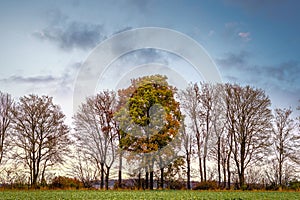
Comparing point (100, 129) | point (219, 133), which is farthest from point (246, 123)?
point (100, 129)

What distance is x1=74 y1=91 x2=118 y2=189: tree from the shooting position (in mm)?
41344

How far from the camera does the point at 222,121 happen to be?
136 ft

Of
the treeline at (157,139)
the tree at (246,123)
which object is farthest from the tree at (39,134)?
the tree at (246,123)

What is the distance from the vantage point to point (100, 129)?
42188 millimetres

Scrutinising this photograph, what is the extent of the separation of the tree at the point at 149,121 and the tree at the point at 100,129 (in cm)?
251

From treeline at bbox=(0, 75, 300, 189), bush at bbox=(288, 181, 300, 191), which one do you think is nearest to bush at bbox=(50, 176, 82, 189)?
treeline at bbox=(0, 75, 300, 189)

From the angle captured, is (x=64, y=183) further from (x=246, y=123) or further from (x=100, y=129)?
(x=246, y=123)

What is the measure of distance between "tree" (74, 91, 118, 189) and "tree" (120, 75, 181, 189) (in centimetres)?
251

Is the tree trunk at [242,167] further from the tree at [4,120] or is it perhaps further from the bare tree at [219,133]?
the tree at [4,120]

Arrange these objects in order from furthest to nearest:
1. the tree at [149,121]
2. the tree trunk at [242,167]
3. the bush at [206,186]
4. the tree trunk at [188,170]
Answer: the tree trunk at [188,170] → the tree trunk at [242,167] → the bush at [206,186] → the tree at [149,121]

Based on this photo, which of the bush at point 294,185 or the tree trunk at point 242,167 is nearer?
the bush at point 294,185

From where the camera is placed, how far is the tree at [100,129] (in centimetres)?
4134

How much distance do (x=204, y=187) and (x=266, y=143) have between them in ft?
29.4

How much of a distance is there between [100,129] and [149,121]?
6.77 meters
